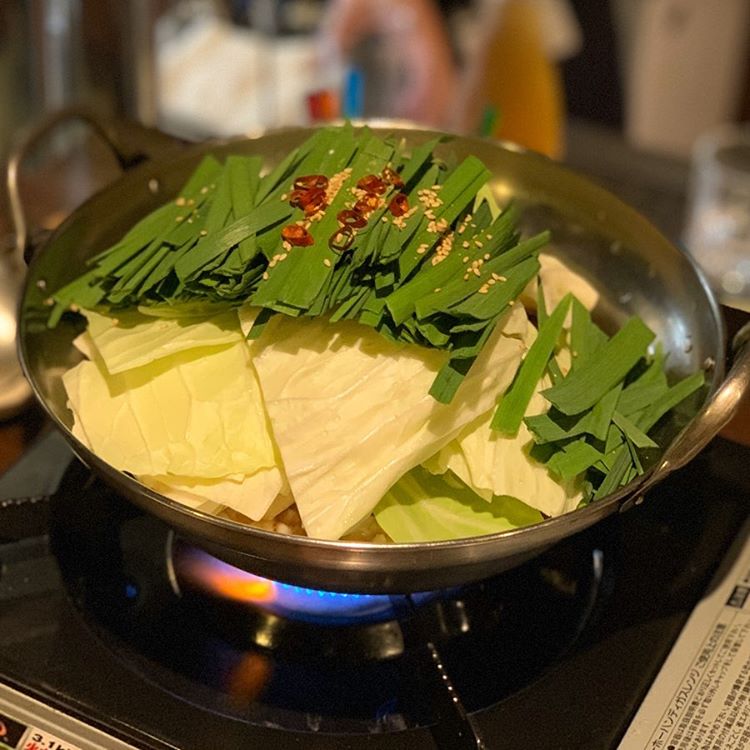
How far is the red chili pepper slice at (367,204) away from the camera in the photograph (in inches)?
46.4

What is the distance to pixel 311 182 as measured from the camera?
1228mm

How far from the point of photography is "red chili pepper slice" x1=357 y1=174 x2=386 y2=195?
1.20 meters

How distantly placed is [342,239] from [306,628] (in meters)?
0.47

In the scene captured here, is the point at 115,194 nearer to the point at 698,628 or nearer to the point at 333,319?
the point at 333,319

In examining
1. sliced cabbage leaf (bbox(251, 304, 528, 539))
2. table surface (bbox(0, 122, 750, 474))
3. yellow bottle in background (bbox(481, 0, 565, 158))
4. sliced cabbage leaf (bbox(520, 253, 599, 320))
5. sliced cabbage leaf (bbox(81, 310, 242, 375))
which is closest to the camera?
sliced cabbage leaf (bbox(251, 304, 528, 539))

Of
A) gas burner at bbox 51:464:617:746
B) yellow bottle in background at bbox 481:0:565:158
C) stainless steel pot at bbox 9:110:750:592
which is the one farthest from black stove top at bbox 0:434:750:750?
yellow bottle in background at bbox 481:0:565:158

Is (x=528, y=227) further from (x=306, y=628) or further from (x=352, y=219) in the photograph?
(x=306, y=628)

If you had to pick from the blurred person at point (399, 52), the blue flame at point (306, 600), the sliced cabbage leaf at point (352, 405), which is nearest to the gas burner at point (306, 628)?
the blue flame at point (306, 600)

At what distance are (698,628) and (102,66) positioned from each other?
1886 millimetres

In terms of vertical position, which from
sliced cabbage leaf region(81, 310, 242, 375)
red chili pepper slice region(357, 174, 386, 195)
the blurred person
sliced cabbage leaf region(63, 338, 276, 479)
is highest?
red chili pepper slice region(357, 174, 386, 195)

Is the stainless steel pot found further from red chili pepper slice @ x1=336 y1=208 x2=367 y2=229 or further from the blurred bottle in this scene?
the blurred bottle

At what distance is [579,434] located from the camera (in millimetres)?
1133

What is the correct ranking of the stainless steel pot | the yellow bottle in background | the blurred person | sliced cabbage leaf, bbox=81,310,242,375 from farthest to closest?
the blurred person, the yellow bottle in background, sliced cabbage leaf, bbox=81,310,242,375, the stainless steel pot

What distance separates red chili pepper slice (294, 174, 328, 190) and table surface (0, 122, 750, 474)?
21.0 inches
